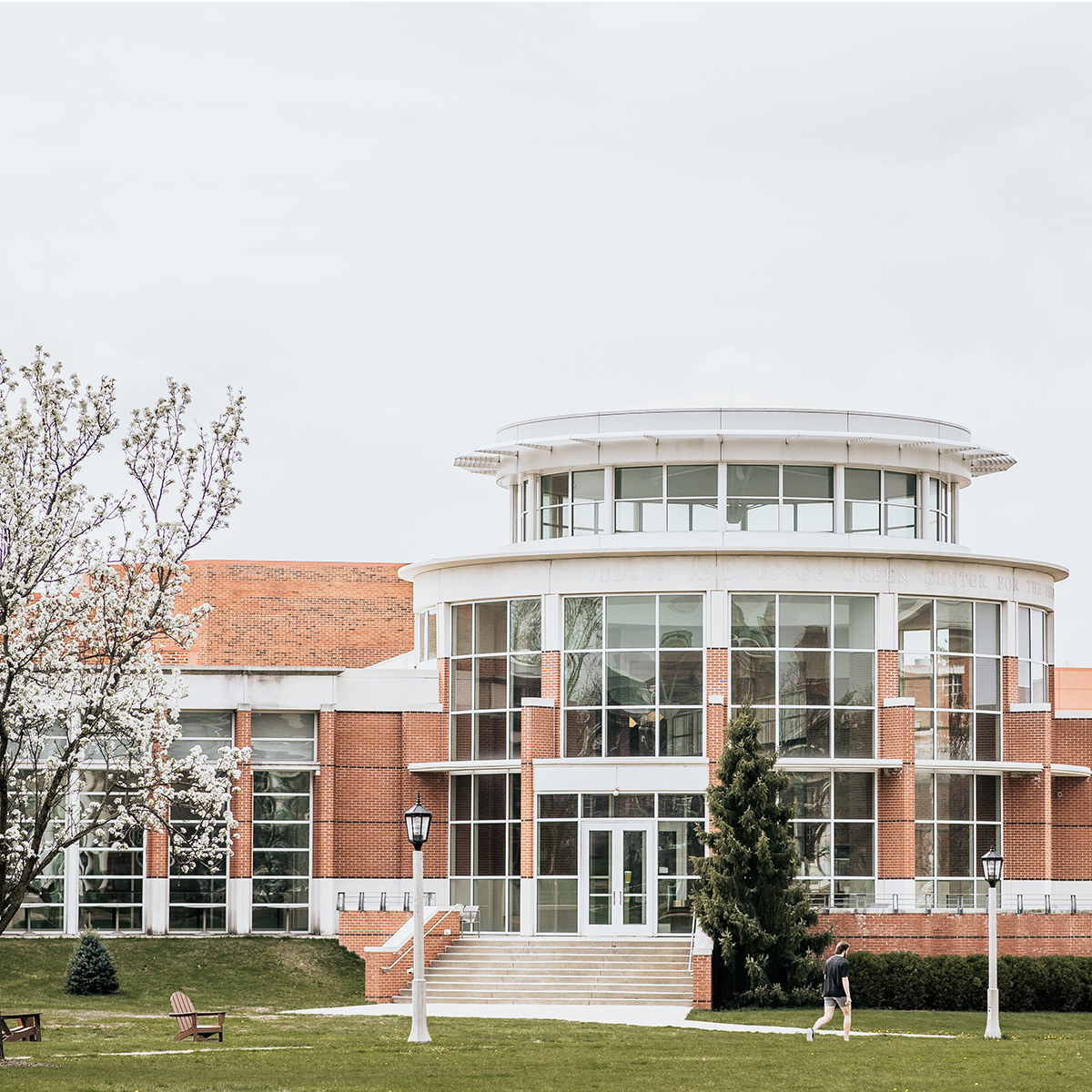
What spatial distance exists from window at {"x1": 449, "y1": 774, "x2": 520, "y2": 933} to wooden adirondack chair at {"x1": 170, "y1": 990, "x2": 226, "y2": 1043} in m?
13.3

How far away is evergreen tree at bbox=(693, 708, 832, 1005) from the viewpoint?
31.5 m

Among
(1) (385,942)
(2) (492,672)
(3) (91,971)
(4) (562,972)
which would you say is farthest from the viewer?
(2) (492,672)

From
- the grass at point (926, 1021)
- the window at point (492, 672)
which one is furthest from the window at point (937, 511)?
the grass at point (926, 1021)

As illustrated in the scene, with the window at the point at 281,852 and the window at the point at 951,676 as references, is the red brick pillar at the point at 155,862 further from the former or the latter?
the window at the point at 951,676

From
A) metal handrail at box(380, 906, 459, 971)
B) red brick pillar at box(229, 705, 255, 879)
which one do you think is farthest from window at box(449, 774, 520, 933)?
red brick pillar at box(229, 705, 255, 879)

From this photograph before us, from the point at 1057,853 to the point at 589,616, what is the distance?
1198 cm

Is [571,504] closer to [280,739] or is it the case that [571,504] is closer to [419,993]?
[280,739]

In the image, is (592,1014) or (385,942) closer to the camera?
(592,1014)

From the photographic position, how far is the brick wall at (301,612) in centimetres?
5406

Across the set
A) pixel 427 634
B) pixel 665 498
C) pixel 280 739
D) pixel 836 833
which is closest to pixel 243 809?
pixel 280 739

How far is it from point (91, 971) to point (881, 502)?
19353mm

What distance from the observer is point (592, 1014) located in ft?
98.5

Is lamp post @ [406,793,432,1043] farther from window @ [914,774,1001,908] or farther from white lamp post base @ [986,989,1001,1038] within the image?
window @ [914,774,1001,908]

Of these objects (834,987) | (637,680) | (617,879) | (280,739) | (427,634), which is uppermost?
(427,634)
